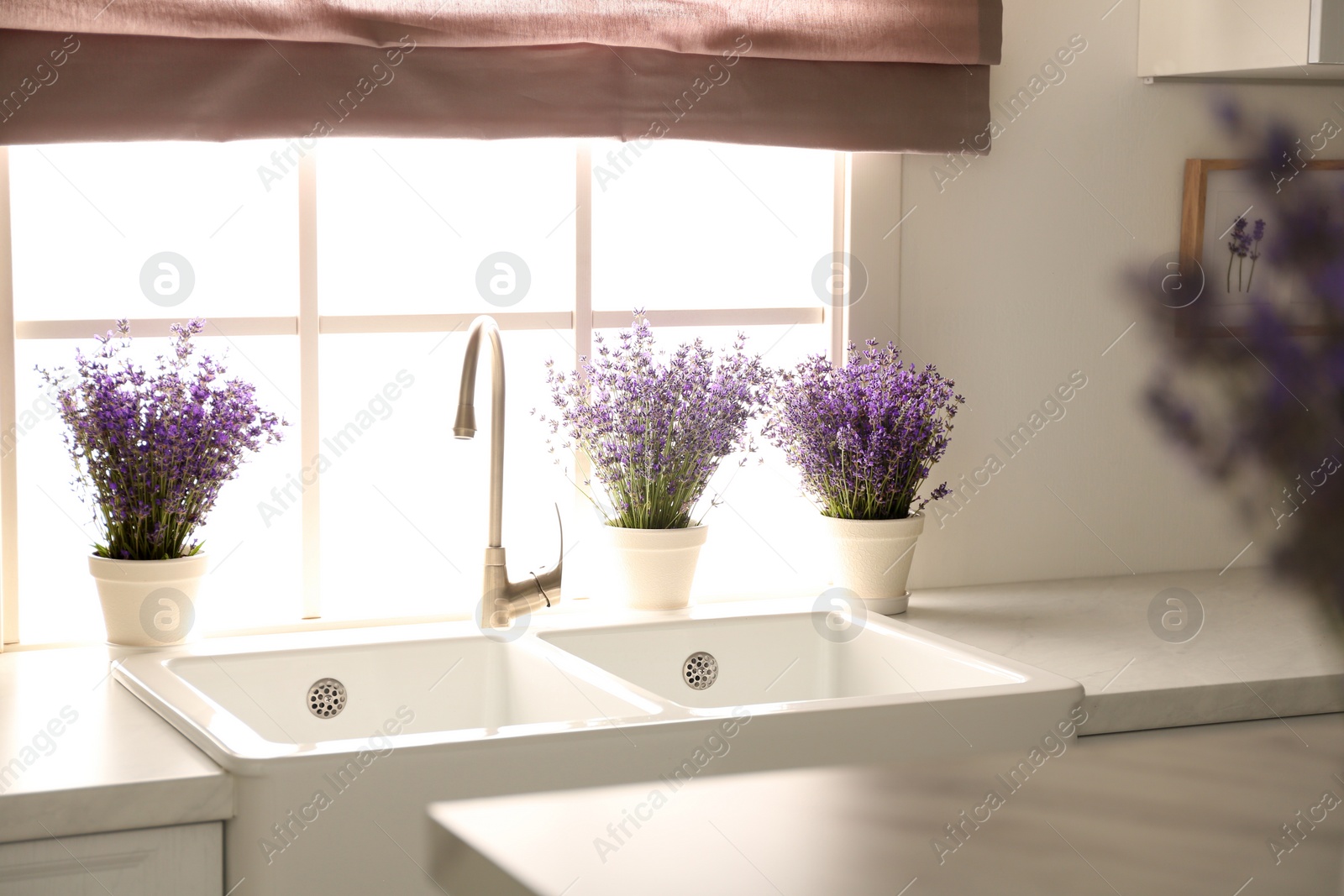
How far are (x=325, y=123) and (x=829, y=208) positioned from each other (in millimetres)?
866

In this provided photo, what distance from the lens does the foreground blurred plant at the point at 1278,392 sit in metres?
0.24

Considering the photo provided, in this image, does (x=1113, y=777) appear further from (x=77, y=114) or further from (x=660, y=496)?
(x=77, y=114)

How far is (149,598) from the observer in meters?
1.83

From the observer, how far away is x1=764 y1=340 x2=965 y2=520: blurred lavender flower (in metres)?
2.07

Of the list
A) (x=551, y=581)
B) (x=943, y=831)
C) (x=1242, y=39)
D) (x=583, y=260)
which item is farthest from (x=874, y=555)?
(x=943, y=831)

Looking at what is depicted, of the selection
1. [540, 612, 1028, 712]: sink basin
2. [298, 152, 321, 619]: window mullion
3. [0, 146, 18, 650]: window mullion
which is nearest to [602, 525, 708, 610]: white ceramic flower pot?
[540, 612, 1028, 712]: sink basin

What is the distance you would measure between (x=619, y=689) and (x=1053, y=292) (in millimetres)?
1245

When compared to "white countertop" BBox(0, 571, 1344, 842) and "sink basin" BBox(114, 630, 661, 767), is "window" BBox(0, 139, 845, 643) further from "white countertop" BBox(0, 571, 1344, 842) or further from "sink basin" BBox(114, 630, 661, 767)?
"white countertop" BBox(0, 571, 1344, 842)

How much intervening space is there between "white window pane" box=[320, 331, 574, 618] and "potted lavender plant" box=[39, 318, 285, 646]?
25cm

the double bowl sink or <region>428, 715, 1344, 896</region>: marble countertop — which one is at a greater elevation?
<region>428, 715, 1344, 896</region>: marble countertop

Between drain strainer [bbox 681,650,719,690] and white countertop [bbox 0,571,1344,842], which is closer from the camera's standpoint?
white countertop [bbox 0,571,1344,842]

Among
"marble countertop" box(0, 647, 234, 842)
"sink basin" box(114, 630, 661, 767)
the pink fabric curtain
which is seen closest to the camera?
"marble countertop" box(0, 647, 234, 842)

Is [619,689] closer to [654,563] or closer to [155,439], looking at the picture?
[654,563]

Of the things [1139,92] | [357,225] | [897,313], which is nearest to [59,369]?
[357,225]
